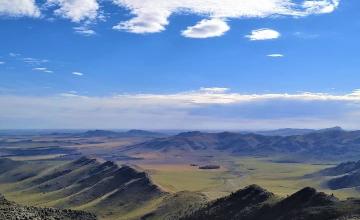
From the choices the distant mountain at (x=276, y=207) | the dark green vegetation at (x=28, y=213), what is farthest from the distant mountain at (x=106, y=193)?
the distant mountain at (x=276, y=207)

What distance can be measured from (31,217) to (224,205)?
1378 inches

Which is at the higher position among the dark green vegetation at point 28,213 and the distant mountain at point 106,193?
the dark green vegetation at point 28,213

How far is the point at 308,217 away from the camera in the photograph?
239 feet

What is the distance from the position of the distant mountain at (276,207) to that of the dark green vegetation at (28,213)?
21.4 m

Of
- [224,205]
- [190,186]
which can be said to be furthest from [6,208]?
[190,186]

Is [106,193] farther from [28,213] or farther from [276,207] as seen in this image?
[276,207]

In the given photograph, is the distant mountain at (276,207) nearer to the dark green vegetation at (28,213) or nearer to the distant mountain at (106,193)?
the dark green vegetation at (28,213)

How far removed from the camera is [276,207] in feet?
273

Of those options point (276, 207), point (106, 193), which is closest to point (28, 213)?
point (276, 207)

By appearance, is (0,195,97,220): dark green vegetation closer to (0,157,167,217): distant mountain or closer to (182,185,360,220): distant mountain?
(182,185,360,220): distant mountain

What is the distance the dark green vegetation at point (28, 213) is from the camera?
72.9 metres

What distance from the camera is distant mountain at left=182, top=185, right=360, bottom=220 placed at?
71875mm

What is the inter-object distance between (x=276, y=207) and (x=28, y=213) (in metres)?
39.0

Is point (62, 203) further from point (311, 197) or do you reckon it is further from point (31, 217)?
point (311, 197)
